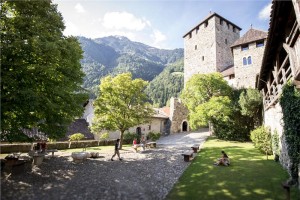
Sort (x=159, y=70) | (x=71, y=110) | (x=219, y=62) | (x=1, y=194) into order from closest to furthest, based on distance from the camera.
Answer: (x=1, y=194) < (x=71, y=110) < (x=219, y=62) < (x=159, y=70)

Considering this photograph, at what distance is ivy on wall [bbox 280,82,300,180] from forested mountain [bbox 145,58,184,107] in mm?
82346

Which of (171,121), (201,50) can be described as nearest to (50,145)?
(171,121)

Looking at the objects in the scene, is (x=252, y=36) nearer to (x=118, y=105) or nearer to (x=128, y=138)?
(x=118, y=105)

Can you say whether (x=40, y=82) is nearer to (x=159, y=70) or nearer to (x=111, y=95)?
(x=111, y=95)

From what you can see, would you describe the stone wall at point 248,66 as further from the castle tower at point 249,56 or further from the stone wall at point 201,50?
the stone wall at point 201,50

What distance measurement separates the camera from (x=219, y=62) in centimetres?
4262

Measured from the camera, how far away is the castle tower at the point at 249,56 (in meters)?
32.1

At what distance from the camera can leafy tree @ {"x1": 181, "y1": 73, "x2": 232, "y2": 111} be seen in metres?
30.3

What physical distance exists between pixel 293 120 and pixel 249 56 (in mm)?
27176

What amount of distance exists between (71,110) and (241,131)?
23.4m

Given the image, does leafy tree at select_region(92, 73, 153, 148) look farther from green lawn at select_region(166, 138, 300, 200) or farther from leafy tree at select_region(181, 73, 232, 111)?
green lawn at select_region(166, 138, 300, 200)

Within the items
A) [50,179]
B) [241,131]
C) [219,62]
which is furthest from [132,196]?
[219,62]

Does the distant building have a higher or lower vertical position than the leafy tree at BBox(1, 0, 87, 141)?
higher

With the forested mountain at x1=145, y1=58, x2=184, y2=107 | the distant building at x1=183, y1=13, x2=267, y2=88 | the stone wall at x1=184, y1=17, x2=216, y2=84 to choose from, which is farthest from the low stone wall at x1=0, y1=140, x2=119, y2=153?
the forested mountain at x1=145, y1=58, x2=184, y2=107
